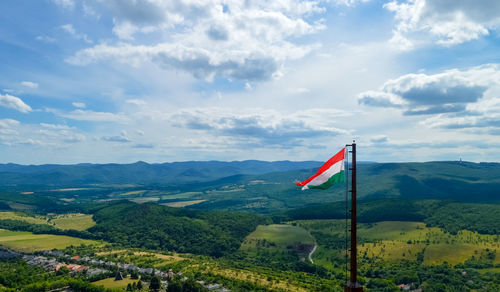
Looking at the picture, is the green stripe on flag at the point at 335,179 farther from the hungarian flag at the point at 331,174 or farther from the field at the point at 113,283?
the field at the point at 113,283

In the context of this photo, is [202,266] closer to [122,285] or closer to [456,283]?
[122,285]

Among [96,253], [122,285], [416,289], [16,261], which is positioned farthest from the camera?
[96,253]

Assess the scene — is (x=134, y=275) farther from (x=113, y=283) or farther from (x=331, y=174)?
(x=331, y=174)

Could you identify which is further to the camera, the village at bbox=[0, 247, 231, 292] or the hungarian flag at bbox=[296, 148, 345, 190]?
the village at bbox=[0, 247, 231, 292]

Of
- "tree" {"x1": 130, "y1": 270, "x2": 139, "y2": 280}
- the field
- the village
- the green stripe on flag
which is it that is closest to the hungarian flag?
the green stripe on flag

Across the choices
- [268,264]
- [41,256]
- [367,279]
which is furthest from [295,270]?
[41,256]

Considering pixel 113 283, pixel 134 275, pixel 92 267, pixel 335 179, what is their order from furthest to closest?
pixel 92 267, pixel 134 275, pixel 113 283, pixel 335 179

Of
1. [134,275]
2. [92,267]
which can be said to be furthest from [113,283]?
[92,267]

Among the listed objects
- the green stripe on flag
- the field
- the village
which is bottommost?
the village

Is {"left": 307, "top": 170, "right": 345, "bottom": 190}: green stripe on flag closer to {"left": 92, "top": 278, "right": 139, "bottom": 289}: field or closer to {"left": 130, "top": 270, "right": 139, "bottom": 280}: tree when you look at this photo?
{"left": 92, "top": 278, "right": 139, "bottom": 289}: field
